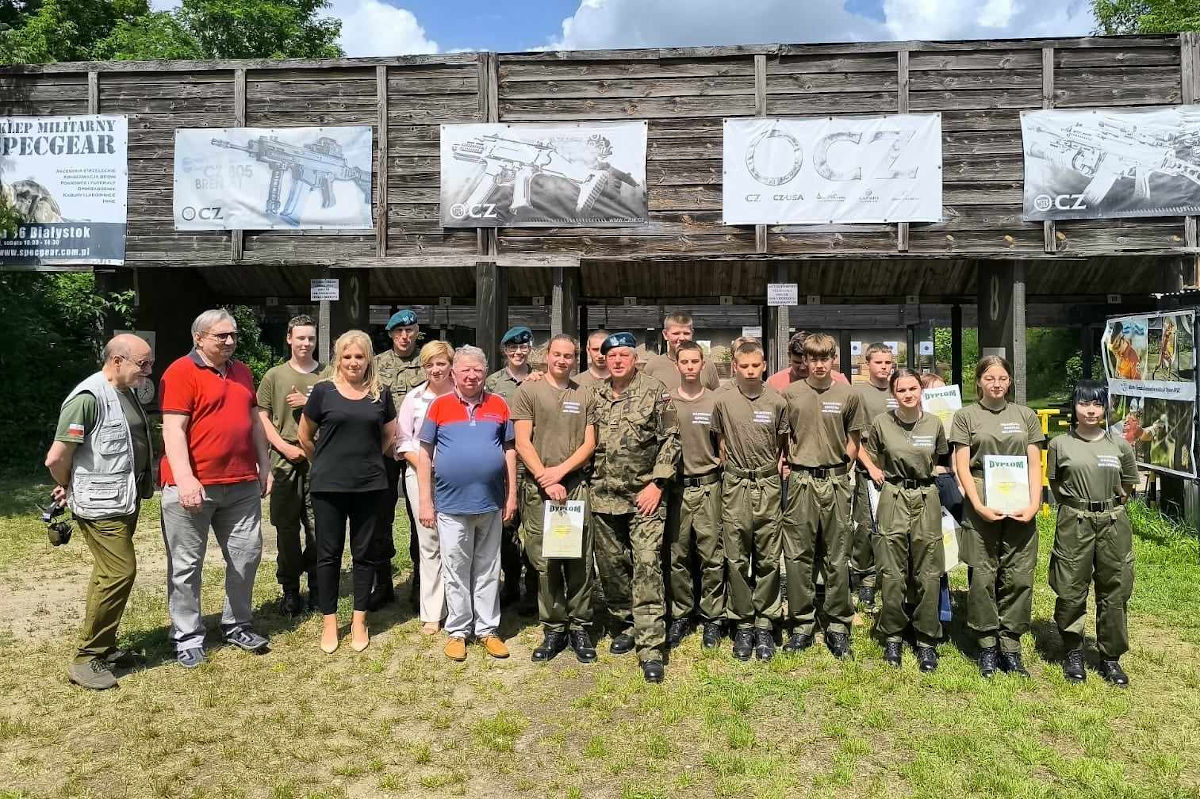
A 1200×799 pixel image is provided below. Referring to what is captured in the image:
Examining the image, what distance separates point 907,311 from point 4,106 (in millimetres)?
17422

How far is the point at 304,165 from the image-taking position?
1004cm

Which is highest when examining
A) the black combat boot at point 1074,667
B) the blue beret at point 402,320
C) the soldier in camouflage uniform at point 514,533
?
the blue beret at point 402,320

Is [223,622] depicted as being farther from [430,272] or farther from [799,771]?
[430,272]

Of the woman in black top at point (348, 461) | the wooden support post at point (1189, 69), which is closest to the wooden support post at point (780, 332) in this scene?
the wooden support post at point (1189, 69)

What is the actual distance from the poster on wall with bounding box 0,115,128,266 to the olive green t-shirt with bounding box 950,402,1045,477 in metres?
10.1

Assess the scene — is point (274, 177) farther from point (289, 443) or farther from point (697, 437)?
point (697, 437)

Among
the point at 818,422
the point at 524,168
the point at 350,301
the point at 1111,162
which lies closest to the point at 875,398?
the point at 818,422

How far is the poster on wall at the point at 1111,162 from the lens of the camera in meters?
9.21

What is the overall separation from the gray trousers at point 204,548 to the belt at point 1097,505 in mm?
4656

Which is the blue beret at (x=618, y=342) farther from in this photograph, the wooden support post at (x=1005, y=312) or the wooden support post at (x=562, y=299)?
the wooden support post at (x=1005, y=312)

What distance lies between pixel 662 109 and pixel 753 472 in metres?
6.47

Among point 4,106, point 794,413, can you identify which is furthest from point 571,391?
point 4,106

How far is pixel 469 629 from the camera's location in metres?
4.89

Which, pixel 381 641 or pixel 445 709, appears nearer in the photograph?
pixel 445 709
